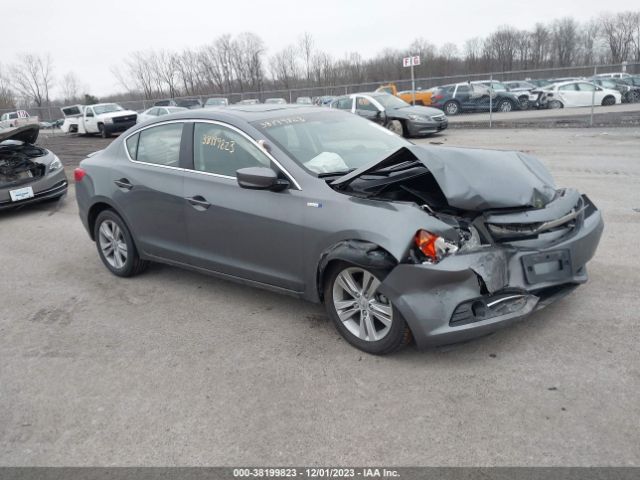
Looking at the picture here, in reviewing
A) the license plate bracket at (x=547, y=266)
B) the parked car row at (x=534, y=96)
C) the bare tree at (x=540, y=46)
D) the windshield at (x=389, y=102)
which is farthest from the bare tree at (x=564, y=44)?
the license plate bracket at (x=547, y=266)

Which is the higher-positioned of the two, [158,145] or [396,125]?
[158,145]

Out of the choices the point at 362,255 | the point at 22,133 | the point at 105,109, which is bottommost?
the point at 362,255

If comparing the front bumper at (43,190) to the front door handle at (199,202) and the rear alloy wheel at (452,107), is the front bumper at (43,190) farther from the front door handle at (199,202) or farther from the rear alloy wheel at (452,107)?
the rear alloy wheel at (452,107)

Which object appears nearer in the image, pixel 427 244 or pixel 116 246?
pixel 427 244

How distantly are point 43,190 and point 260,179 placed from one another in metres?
6.68

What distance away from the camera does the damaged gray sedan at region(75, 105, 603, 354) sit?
3.36 meters

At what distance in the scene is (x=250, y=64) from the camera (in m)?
78.7

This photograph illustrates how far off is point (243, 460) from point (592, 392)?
197 centimetres

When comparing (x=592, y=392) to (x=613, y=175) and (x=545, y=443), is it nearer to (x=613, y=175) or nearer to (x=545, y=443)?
(x=545, y=443)

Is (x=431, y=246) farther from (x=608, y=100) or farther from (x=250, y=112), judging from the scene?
(x=608, y=100)

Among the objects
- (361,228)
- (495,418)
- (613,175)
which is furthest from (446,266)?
(613,175)

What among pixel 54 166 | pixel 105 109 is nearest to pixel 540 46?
pixel 105 109

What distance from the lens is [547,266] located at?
356 cm

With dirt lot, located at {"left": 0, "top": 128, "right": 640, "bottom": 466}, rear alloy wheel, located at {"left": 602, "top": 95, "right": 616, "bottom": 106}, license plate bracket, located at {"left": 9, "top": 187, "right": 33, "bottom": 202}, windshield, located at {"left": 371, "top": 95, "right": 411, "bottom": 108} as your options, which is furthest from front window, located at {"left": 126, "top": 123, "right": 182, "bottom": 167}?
rear alloy wheel, located at {"left": 602, "top": 95, "right": 616, "bottom": 106}
